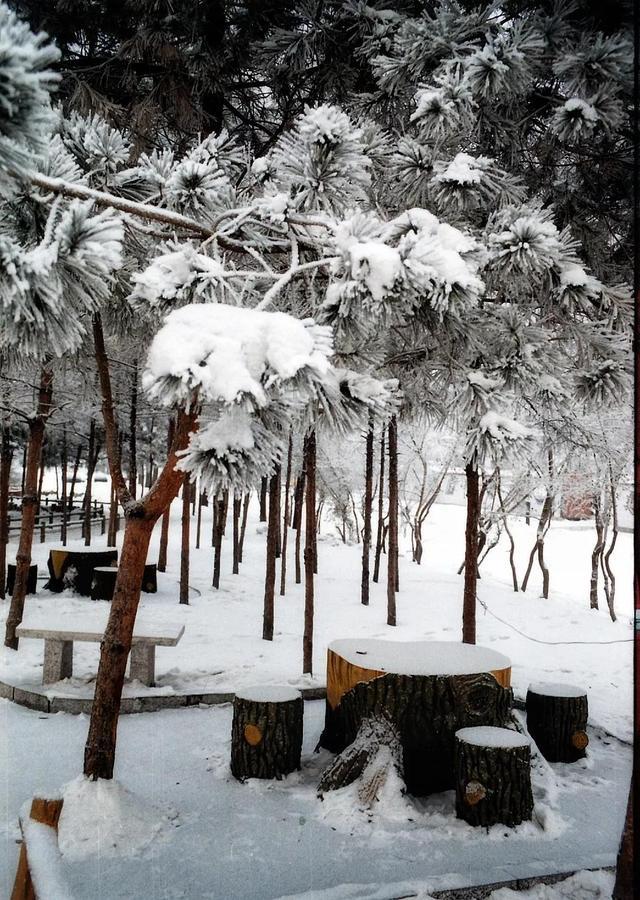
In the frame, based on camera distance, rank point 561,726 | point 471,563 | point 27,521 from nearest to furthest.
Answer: point 561,726 → point 471,563 → point 27,521

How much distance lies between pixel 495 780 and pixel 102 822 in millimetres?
2221

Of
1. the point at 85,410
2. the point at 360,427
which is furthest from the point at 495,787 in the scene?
the point at 85,410

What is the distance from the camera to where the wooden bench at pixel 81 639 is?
5.75m

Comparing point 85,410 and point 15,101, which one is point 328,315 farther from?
point 85,410

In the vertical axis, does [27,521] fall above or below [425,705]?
above

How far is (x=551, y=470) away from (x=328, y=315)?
15.4 m

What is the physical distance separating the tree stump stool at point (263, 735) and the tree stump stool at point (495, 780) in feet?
3.90

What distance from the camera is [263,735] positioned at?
4.17 meters

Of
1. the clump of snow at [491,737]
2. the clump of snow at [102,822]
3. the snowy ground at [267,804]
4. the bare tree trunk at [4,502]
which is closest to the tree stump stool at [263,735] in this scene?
the snowy ground at [267,804]

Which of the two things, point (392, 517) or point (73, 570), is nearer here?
point (392, 517)

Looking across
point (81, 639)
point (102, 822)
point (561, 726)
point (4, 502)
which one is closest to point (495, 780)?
point (561, 726)

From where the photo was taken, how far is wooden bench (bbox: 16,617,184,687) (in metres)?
5.75

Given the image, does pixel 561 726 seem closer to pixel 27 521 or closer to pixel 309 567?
pixel 309 567

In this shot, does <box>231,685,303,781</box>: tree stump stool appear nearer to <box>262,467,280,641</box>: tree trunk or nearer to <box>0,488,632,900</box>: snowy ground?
<box>0,488,632,900</box>: snowy ground
